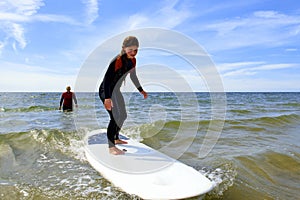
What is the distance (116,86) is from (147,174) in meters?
1.61

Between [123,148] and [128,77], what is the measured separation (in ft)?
4.16

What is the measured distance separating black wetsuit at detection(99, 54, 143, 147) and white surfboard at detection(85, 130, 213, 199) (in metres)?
0.42

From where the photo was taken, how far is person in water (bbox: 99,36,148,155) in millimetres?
3994

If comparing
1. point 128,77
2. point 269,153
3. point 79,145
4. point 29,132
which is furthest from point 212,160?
point 29,132

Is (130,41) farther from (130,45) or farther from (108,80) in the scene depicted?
(108,80)

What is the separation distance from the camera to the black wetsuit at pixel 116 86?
4.03m

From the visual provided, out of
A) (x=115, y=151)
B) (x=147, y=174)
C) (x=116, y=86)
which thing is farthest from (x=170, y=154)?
(x=147, y=174)

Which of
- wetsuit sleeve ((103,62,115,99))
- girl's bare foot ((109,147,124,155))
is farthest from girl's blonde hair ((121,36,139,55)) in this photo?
girl's bare foot ((109,147,124,155))

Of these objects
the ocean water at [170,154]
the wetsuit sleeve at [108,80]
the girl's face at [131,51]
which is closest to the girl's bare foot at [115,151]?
the ocean water at [170,154]

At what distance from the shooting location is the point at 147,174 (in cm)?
339

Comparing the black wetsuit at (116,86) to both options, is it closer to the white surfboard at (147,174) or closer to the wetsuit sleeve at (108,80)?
the wetsuit sleeve at (108,80)

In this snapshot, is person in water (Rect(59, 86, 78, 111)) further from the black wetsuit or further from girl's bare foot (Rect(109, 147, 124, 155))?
girl's bare foot (Rect(109, 147, 124, 155))

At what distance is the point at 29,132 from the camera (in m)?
7.52

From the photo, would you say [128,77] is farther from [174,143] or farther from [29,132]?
[29,132]
